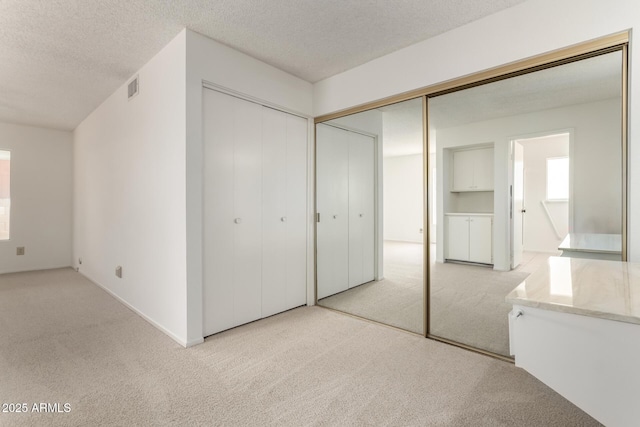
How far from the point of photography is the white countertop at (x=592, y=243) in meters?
1.88

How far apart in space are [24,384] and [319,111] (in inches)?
131

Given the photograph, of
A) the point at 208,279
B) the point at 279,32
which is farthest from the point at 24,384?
the point at 279,32

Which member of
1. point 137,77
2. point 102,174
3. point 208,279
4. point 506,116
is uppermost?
point 137,77

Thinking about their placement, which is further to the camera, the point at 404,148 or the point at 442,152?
the point at 404,148

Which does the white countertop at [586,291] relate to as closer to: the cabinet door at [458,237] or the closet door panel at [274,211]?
the cabinet door at [458,237]

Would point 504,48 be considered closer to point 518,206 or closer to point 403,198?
point 518,206

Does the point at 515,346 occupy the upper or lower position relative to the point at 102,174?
lower

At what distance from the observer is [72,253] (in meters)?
5.66

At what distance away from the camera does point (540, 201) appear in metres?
2.25

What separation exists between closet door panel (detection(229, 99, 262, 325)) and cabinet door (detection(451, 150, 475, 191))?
187 cm

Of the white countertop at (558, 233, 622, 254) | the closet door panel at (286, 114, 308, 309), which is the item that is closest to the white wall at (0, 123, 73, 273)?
the closet door panel at (286, 114, 308, 309)

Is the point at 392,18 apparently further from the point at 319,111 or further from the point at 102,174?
the point at 102,174

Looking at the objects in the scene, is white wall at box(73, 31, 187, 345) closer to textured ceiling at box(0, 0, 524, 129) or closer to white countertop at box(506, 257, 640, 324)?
textured ceiling at box(0, 0, 524, 129)

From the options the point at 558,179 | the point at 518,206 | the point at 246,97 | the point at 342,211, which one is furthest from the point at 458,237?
the point at 246,97
